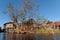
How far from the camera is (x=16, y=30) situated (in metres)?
39.9

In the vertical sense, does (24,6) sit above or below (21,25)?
above

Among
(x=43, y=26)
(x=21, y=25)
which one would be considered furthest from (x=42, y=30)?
(x=21, y=25)

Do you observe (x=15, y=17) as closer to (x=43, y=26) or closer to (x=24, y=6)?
(x=24, y=6)

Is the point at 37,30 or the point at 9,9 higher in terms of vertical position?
the point at 9,9

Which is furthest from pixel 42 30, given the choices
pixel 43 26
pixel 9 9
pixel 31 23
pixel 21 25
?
pixel 9 9

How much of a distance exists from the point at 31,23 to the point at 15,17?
467 centimetres

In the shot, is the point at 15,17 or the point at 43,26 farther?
the point at 43,26

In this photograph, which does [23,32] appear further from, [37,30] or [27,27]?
[37,30]

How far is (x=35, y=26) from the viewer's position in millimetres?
41219

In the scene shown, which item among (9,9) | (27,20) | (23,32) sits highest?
(9,9)

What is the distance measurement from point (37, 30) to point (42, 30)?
1425 mm

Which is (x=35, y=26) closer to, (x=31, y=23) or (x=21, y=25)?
(x=31, y=23)

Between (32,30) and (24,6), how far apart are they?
659 centimetres

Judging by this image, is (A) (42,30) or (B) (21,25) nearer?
(B) (21,25)
